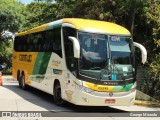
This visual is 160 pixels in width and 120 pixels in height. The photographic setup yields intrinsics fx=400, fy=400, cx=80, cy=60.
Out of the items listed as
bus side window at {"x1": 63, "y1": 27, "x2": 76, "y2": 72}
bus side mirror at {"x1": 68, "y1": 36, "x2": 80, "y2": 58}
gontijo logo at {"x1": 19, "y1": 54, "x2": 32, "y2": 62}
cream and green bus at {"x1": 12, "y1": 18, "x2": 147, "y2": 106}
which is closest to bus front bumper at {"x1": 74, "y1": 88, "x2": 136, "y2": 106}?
cream and green bus at {"x1": 12, "y1": 18, "x2": 147, "y2": 106}

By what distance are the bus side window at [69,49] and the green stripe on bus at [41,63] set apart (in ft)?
6.99

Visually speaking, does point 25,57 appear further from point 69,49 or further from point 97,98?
point 97,98

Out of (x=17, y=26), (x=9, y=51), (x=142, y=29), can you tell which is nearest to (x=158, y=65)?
(x=142, y=29)

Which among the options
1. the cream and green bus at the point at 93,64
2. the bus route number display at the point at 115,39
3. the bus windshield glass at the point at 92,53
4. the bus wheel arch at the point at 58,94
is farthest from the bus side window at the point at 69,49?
the bus wheel arch at the point at 58,94

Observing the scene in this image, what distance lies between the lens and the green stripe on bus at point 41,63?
17.3m

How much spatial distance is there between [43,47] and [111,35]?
471cm

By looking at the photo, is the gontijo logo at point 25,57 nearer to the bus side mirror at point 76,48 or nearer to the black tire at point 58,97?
the black tire at point 58,97

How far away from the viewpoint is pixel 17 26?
52.7m

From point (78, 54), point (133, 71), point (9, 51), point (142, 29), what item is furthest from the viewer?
point (9, 51)

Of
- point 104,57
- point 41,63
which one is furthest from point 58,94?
point 41,63

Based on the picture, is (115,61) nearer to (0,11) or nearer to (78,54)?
(78,54)

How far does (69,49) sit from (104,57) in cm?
136

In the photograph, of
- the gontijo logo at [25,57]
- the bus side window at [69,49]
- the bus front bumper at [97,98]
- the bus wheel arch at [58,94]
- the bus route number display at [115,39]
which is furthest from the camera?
the gontijo logo at [25,57]

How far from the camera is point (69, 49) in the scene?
14320 millimetres
